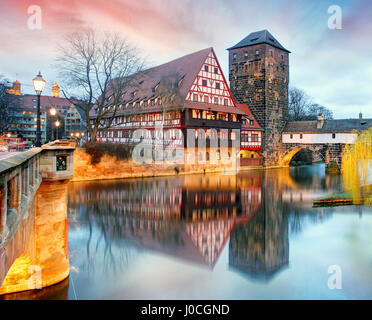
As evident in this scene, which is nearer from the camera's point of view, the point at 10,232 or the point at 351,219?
the point at 10,232

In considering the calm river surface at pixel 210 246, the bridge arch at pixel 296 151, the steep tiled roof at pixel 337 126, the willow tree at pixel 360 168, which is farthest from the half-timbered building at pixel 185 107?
the willow tree at pixel 360 168

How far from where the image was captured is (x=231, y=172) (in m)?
32.7

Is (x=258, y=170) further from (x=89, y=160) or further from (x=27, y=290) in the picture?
(x=27, y=290)

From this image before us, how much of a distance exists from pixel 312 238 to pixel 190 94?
62.9ft

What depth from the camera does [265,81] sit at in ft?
121

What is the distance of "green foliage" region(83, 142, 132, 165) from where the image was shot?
924 inches

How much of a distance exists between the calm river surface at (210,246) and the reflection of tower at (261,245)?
0.11 feet

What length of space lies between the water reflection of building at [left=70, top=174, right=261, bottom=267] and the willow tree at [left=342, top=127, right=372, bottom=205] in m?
5.27

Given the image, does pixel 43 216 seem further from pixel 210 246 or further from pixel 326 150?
pixel 326 150

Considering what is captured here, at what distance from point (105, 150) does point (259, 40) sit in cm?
2368

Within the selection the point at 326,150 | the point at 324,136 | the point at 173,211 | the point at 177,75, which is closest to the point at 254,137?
the point at 324,136
